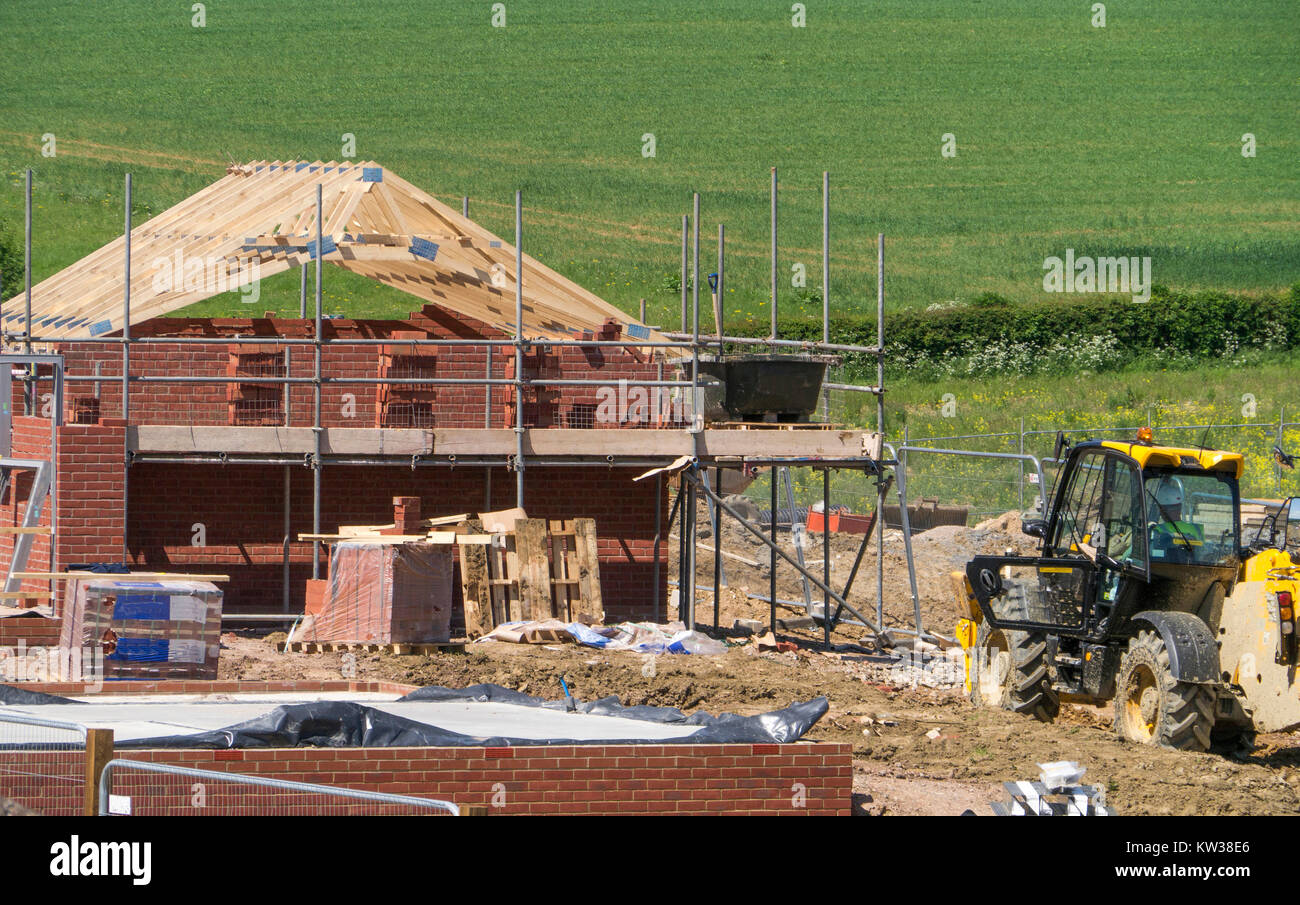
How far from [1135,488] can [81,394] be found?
12027 millimetres

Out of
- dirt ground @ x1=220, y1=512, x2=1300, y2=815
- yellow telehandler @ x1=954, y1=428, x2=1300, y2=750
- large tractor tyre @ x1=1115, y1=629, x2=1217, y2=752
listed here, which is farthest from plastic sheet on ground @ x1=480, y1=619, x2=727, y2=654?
large tractor tyre @ x1=1115, y1=629, x2=1217, y2=752

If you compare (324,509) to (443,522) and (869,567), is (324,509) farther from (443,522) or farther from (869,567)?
(869,567)

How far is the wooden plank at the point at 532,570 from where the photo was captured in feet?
53.8

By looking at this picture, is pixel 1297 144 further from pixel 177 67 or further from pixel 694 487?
pixel 694 487

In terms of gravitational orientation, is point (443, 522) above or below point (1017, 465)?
below

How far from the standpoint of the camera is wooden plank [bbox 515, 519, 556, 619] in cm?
1641

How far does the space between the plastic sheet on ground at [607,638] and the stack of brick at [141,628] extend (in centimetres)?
360

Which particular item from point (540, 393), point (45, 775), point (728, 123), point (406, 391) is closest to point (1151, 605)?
point (540, 393)

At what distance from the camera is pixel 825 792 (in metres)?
8.37

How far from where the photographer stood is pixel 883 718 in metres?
12.9

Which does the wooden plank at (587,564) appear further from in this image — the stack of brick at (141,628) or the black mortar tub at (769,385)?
the stack of brick at (141,628)

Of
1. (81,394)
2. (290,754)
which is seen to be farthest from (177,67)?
(290,754)

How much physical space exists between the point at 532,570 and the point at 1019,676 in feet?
18.3

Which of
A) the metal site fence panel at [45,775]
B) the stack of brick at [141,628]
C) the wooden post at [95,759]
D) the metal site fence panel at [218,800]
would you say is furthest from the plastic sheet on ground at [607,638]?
the wooden post at [95,759]
